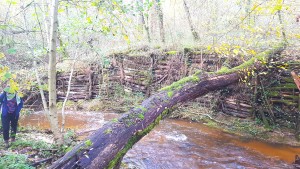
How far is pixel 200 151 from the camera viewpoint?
5984 mm

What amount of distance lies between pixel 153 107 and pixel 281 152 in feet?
12.7

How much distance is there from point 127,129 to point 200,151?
3.02 m

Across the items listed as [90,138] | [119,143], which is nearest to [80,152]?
[90,138]

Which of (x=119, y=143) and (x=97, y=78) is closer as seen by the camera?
(x=119, y=143)

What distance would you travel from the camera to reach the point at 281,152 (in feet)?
19.5

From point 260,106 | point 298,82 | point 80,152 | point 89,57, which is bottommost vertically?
point 260,106

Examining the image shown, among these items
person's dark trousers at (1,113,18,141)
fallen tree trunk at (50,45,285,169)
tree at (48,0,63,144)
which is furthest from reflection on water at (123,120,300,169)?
person's dark trousers at (1,113,18,141)

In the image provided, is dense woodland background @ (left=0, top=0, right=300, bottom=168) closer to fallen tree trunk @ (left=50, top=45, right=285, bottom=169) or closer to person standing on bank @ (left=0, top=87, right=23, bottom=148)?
fallen tree trunk @ (left=50, top=45, right=285, bottom=169)

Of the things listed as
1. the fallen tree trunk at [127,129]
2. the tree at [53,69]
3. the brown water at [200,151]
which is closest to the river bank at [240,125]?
the brown water at [200,151]

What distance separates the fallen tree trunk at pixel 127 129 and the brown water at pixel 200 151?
4.29 feet

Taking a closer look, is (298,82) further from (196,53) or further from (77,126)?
(77,126)

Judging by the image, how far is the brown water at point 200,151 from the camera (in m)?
5.17

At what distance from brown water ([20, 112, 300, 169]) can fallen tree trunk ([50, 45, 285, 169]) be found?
1.31m

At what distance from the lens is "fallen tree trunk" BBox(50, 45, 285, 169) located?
2.98 m
